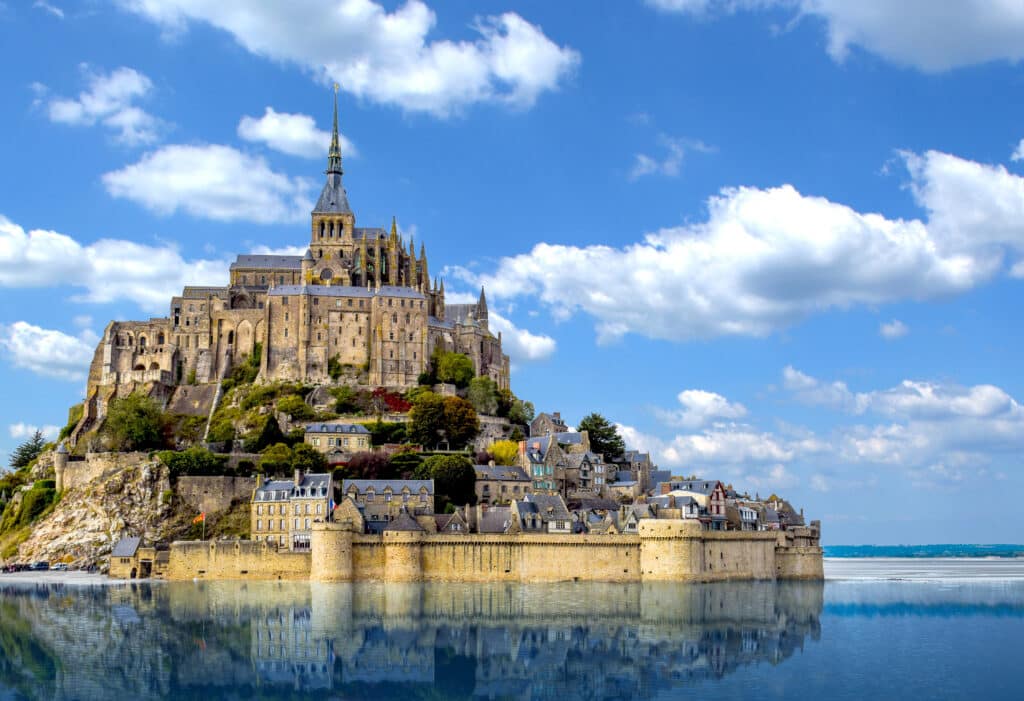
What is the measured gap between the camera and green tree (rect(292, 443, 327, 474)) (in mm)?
73562

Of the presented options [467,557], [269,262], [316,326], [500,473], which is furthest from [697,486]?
[269,262]

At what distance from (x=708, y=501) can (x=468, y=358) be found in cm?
3064

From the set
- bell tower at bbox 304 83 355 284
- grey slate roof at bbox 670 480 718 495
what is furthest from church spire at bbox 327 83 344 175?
grey slate roof at bbox 670 480 718 495

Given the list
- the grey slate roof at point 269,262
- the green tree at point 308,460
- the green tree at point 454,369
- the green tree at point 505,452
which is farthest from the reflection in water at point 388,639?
the grey slate roof at point 269,262

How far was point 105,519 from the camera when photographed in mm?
71125

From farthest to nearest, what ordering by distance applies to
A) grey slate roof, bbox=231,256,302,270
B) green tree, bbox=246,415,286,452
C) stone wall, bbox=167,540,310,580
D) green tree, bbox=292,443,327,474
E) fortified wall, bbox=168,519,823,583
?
grey slate roof, bbox=231,256,302,270 < green tree, bbox=246,415,286,452 < green tree, bbox=292,443,327,474 < stone wall, bbox=167,540,310,580 < fortified wall, bbox=168,519,823,583

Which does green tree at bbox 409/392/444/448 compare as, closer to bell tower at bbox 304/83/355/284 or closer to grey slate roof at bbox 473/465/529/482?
grey slate roof at bbox 473/465/529/482

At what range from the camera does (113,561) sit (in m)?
64.9

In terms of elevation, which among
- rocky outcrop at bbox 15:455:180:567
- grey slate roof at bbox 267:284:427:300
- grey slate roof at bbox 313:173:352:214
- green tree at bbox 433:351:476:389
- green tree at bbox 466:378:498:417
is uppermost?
grey slate roof at bbox 313:173:352:214

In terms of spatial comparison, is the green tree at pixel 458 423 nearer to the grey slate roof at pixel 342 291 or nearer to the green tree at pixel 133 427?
the grey slate roof at pixel 342 291

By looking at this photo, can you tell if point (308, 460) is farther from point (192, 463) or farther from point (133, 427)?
point (133, 427)

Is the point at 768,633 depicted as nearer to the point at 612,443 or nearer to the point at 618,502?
the point at 618,502

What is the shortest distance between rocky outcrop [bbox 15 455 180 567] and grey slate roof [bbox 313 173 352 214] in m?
37.5

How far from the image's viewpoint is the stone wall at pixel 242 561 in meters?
61.9
